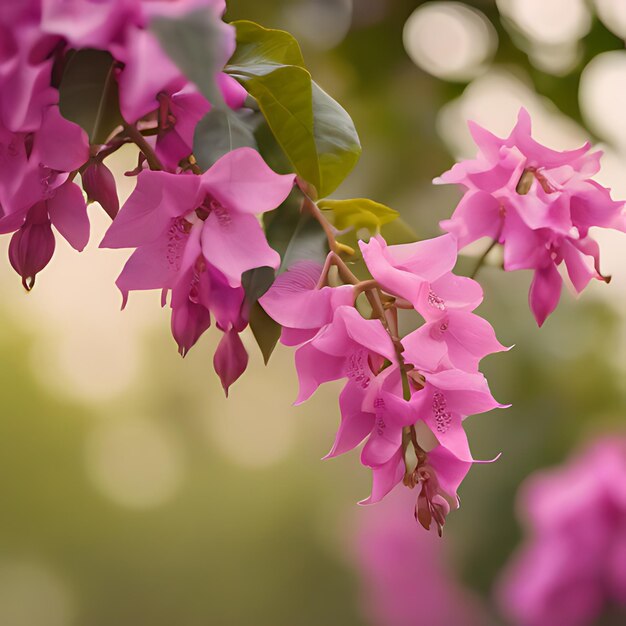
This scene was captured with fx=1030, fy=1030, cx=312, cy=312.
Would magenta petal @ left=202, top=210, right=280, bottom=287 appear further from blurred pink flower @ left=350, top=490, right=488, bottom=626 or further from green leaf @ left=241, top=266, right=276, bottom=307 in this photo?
blurred pink flower @ left=350, top=490, right=488, bottom=626

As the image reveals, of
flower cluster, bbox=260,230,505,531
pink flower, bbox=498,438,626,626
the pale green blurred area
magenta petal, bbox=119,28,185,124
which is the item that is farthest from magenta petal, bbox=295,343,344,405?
the pale green blurred area

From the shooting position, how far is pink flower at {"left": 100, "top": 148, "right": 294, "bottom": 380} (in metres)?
0.32

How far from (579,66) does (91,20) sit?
28.4 inches

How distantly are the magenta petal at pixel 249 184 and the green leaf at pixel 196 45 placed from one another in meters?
0.05

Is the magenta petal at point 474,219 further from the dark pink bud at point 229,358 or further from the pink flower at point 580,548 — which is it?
the pink flower at point 580,548

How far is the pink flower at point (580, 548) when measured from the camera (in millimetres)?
1193

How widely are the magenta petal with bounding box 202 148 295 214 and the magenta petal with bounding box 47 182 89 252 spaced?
0.07m

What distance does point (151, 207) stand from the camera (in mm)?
333

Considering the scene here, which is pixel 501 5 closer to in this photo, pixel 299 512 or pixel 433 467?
pixel 433 467

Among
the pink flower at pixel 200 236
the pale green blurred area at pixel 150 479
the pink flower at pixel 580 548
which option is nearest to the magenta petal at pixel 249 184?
the pink flower at pixel 200 236

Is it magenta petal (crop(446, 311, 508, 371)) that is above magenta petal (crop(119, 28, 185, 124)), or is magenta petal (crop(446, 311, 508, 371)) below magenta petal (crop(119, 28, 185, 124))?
below

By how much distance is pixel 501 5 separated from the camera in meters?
0.97

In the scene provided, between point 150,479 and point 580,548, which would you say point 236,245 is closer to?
point 580,548

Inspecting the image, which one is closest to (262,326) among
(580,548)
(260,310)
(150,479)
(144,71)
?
(260,310)
